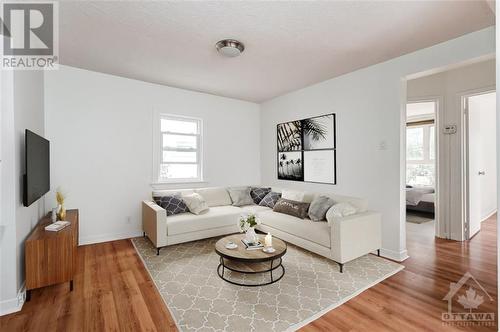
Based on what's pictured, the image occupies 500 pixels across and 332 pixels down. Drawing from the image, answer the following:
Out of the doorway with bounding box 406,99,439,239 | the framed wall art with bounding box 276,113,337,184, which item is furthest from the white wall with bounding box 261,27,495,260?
the doorway with bounding box 406,99,439,239

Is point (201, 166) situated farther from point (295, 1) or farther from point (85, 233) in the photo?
point (295, 1)

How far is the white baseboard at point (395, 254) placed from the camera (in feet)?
10.2

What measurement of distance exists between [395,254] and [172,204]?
325 centimetres

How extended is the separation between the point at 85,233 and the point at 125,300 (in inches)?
79.8

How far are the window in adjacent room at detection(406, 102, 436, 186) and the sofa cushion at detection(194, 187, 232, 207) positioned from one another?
6027 mm

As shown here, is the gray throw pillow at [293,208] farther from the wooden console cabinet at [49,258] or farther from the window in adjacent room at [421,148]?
the window in adjacent room at [421,148]

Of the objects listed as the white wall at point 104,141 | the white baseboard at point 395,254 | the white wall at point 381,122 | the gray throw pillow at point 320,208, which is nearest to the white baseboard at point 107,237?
the white wall at point 104,141

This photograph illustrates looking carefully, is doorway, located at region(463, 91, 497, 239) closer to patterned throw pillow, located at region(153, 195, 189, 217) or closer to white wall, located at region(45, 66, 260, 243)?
patterned throw pillow, located at region(153, 195, 189, 217)

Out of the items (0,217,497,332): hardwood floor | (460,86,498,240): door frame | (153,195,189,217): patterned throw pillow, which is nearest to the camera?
(0,217,497,332): hardwood floor

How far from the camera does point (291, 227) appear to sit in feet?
11.0

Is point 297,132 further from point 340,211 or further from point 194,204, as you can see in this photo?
point 194,204

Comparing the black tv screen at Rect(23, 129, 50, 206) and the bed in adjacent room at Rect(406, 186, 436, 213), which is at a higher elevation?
the black tv screen at Rect(23, 129, 50, 206)

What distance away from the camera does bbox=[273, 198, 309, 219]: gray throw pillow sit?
3471mm

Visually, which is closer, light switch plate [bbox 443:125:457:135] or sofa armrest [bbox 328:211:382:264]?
sofa armrest [bbox 328:211:382:264]
